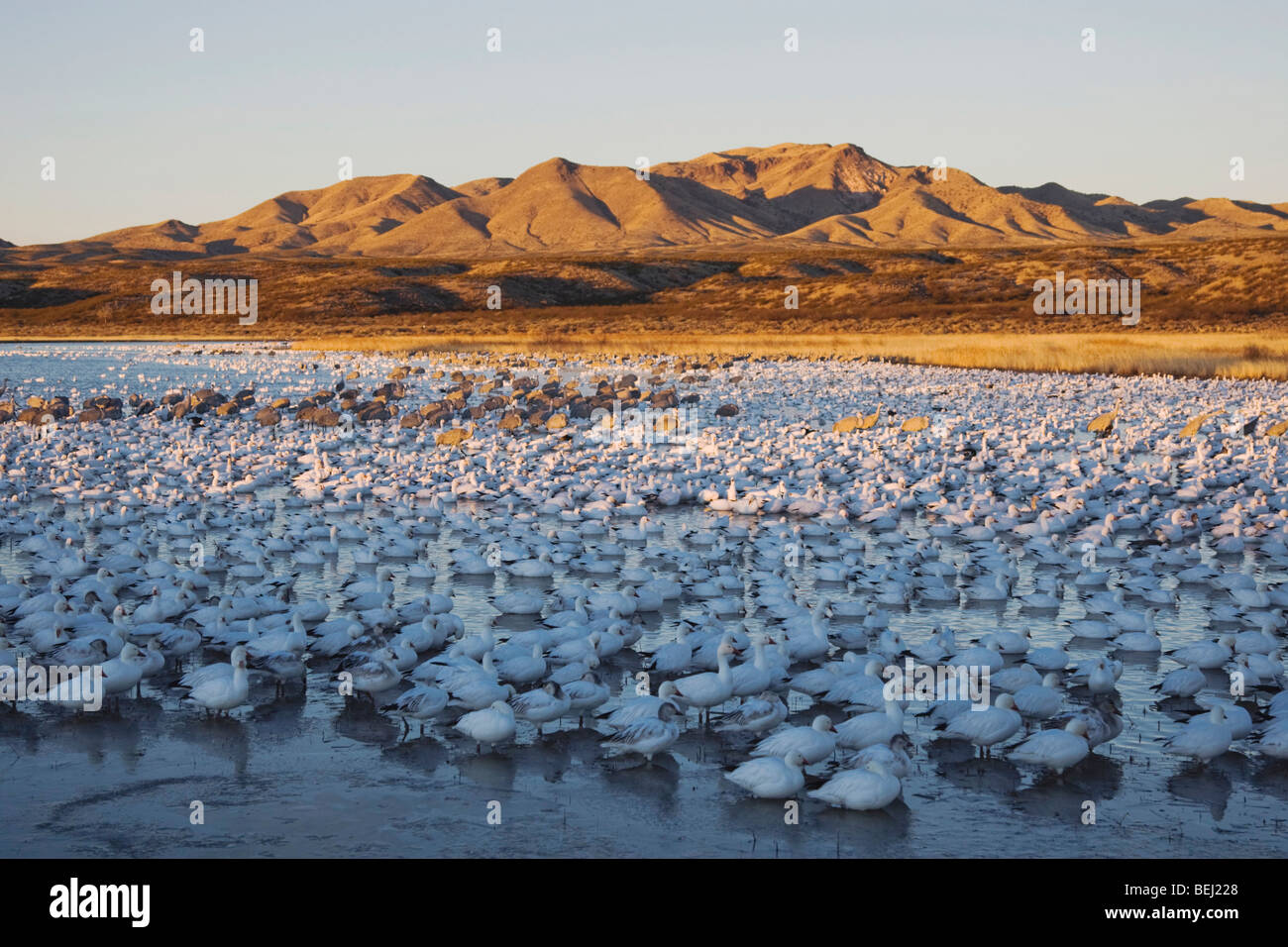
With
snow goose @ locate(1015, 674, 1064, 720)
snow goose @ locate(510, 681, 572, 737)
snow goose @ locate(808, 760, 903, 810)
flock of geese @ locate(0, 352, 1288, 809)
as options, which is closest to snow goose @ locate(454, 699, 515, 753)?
flock of geese @ locate(0, 352, 1288, 809)

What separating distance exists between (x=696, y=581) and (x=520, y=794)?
4999 millimetres

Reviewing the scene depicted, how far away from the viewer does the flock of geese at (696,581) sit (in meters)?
8.55

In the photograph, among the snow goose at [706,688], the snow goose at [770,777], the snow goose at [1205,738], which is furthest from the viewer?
the snow goose at [706,688]

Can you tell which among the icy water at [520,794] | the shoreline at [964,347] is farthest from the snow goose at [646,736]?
the shoreline at [964,347]

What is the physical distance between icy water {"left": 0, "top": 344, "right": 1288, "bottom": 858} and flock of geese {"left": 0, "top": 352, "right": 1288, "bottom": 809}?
185 millimetres

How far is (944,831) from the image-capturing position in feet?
23.4

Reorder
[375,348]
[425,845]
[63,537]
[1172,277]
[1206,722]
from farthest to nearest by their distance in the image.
→ 1. [1172,277]
2. [375,348]
3. [63,537]
4. [1206,722]
5. [425,845]

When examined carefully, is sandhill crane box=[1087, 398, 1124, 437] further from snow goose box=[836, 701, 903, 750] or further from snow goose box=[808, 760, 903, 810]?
snow goose box=[808, 760, 903, 810]

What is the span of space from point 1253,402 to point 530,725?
24646mm

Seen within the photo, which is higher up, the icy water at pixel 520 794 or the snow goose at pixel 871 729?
the snow goose at pixel 871 729

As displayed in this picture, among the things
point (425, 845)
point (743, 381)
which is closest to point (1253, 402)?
point (743, 381)

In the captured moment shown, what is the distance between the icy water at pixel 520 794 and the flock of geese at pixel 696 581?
0.19 metres

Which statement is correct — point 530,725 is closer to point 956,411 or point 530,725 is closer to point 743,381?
point 956,411

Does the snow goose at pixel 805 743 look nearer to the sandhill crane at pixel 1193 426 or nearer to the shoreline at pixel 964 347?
the sandhill crane at pixel 1193 426
